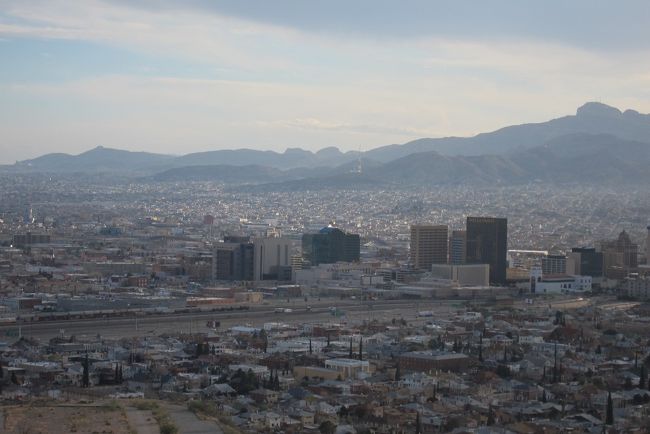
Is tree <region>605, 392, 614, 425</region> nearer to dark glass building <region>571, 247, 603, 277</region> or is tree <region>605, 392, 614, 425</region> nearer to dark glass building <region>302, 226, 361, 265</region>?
dark glass building <region>571, 247, 603, 277</region>

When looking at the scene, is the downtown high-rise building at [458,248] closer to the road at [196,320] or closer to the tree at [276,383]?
the road at [196,320]

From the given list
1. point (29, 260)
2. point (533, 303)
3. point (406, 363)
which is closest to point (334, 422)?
point (406, 363)

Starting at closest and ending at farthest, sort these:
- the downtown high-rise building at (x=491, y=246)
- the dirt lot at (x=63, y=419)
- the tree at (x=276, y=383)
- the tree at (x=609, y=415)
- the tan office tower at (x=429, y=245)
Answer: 1. the dirt lot at (x=63, y=419)
2. the tree at (x=609, y=415)
3. the tree at (x=276, y=383)
4. the downtown high-rise building at (x=491, y=246)
5. the tan office tower at (x=429, y=245)

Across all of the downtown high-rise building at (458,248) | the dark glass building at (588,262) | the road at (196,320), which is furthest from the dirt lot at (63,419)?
the dark glass building at (588,262)

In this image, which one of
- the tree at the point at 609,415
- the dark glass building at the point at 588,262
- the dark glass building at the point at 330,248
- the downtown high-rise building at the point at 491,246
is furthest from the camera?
the dark glass building at the point at 330,248

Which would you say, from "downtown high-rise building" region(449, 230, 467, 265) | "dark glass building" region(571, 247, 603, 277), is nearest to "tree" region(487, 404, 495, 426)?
"downtown high-rise building" region(449, 230, 467, 265)

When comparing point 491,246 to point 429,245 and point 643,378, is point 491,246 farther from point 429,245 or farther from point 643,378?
point 643,378
